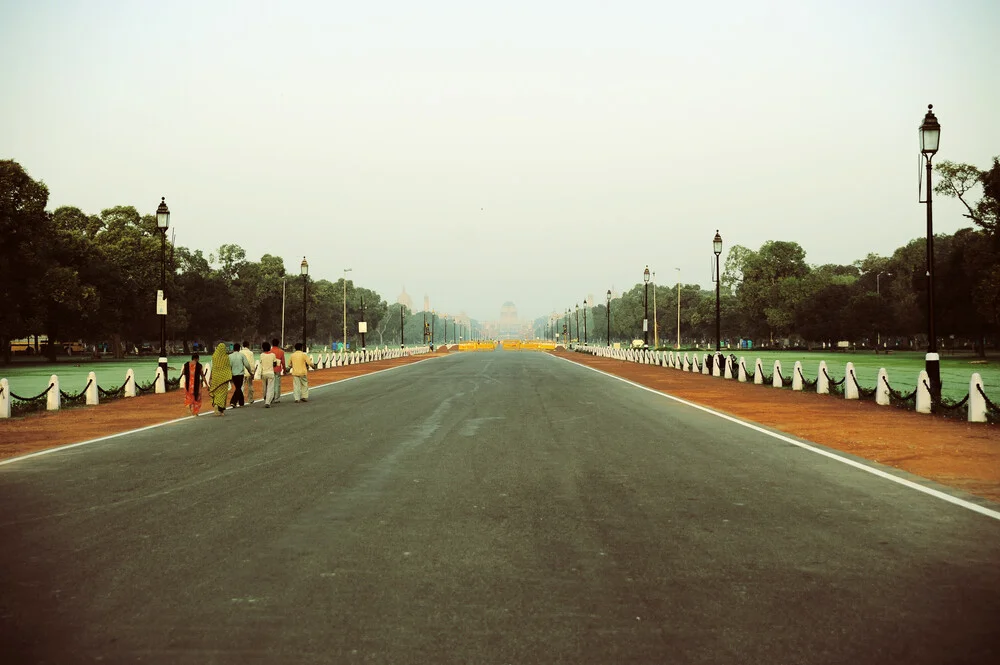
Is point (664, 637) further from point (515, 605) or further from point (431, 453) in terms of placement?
point (431, 453)

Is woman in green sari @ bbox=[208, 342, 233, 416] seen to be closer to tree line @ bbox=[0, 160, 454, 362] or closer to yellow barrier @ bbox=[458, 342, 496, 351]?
tree line @ bbox=[0, 160, 454, 362]

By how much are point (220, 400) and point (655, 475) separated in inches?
507

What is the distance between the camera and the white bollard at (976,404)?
1658 cm

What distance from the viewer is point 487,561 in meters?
6.15

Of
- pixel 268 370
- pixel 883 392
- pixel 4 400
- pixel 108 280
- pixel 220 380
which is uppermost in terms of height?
pixel 108 280

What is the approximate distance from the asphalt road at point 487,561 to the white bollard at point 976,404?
7.05 meters

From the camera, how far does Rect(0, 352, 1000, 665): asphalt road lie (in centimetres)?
452

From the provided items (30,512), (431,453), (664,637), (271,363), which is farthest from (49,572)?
(271,363)

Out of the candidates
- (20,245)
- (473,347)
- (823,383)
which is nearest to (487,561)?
(823,383)

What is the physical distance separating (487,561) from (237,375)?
648 inches

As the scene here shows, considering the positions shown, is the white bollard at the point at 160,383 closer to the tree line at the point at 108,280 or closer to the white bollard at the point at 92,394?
the white bollard at the point at 92,394

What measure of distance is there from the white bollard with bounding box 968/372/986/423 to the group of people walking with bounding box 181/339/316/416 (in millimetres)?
15877

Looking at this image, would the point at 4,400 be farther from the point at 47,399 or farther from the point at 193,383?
the point at 193,383

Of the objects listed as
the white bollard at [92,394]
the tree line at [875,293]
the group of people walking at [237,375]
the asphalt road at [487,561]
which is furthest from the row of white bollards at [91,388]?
the tree line at [875,293]
